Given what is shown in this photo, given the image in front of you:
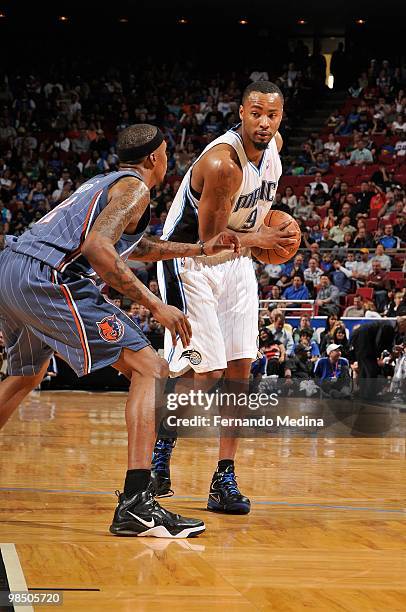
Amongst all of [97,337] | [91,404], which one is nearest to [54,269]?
[97,337]

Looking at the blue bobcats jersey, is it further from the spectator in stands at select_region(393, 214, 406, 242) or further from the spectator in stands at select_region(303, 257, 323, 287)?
the spectator in stands at select_region(393, 214, 406, 242)

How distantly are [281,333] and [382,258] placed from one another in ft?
9.57

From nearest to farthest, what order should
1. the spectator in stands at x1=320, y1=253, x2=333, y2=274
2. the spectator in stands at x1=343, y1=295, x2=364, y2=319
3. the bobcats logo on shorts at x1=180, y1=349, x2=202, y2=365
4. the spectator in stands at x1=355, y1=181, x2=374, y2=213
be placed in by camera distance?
1. the bobcats logo on shorts at x1=180, y1=349, x2=202, y2=365
2. the spectator in stands at x1=343, y1=295, x2=364, y2=319
3. the spectator in stands at x1=320, y1=253, x2=333, y2=274
4. the spectator in stands at x1=355, y1=181, x2=374, y2=213

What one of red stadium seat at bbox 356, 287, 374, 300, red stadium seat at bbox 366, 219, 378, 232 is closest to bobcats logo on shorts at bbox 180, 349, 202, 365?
red stadium seat at bbox 356, 287, 374, 300

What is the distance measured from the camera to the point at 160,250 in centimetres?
438

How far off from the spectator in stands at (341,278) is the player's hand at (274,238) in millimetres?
9279

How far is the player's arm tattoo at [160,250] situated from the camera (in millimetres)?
4363

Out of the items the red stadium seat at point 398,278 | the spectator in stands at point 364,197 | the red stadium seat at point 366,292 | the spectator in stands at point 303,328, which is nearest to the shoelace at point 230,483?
the spectator in stands at point 303,328

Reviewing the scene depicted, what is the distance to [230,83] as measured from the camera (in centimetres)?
2258

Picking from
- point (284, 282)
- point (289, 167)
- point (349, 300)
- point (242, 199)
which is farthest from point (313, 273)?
point (242, 199)

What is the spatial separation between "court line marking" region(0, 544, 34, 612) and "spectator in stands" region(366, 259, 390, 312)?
1015 cm

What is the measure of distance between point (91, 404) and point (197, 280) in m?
6.76

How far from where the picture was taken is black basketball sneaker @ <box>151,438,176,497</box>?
187 inches

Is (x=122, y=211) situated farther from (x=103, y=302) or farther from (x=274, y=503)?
(x=274, y=503)
